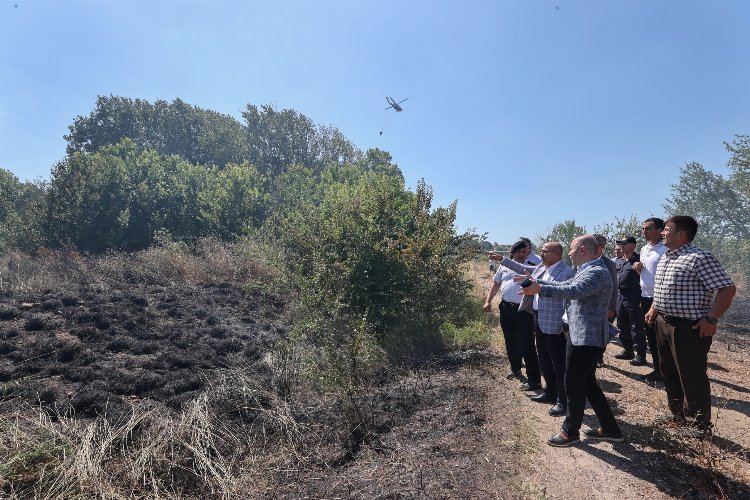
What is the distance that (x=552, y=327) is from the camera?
359cm

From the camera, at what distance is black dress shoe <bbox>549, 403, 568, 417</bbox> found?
3.83 m

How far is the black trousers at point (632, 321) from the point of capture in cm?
543

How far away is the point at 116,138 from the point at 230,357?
44570 millimetres

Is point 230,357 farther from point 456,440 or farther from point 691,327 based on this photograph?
point 691,327

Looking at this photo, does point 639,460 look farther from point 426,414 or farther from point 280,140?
point 280,140

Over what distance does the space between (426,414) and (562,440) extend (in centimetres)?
143

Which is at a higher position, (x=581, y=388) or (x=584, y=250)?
(x=584, y=250)

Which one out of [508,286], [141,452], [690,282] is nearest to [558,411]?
[508,286]

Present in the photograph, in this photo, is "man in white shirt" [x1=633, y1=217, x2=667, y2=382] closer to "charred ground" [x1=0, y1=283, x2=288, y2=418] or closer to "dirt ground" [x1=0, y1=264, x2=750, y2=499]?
"dirt ground" [x1=0, y1=264, x2=750, y2=499]

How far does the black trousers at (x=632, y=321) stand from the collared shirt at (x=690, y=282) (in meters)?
2.31

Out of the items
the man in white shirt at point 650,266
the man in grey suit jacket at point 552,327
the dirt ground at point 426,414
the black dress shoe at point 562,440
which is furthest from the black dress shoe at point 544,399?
the man in white shirt at point 650,266

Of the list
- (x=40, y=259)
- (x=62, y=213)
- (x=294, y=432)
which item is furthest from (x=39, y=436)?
(x=62, y=213)

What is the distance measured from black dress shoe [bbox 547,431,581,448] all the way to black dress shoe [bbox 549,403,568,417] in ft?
1.84

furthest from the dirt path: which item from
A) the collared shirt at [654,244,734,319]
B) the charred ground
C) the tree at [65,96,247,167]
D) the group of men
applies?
the tree at [65,96,247,167]
